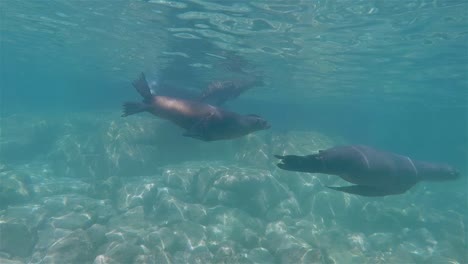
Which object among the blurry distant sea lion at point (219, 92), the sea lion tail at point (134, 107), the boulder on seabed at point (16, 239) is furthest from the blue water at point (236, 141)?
the sea lion tail at point (134, 107)

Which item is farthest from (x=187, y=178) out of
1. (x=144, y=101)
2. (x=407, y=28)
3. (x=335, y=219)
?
(x=407, y=28)

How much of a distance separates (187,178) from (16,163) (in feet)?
50.4

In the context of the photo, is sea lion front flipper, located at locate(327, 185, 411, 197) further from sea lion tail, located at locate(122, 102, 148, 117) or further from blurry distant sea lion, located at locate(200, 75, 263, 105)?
blurry distant sea lion, located at locate(200, 75, 263, 105)

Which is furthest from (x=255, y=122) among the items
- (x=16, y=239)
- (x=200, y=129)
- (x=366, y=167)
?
(x=16, y=239)

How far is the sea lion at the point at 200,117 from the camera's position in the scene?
5.54 metres

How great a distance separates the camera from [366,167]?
5.15 metres

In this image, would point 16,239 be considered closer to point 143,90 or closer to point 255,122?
point 143,90

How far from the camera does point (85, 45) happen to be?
29156 mm

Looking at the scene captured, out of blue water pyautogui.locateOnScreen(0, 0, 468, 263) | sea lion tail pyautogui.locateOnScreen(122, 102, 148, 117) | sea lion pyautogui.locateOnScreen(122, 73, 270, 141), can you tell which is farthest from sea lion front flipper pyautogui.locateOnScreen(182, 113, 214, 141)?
blue water pyautogui.locateOnScreen(0, 0, 468, 263)

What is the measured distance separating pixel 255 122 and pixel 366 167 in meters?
1.78

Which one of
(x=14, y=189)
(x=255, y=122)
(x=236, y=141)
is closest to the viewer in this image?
(x=255, y=122)

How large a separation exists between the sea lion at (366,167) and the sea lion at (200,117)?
99 cm

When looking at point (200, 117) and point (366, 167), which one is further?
point (200, 117)

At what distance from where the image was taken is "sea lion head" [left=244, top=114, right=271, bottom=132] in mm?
5469
